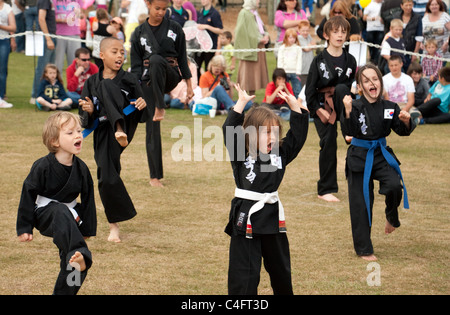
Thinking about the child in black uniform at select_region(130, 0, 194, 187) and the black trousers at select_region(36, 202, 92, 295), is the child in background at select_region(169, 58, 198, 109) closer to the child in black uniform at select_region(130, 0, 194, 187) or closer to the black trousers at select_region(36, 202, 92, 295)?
the child in black uniform at select_region(130, 0, 194, 187)

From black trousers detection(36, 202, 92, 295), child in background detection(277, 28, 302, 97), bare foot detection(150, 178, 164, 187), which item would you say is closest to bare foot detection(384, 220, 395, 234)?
black trousers detection(36, 202, 92, 295)

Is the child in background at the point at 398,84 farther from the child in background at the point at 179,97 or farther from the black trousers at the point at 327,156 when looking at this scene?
the black trousers at the point at 327,156

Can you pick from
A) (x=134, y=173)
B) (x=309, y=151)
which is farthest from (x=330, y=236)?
(x=309, y=151)

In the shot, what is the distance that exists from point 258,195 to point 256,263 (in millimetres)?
450

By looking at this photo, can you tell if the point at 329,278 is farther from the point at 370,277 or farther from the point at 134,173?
the point at 134,173

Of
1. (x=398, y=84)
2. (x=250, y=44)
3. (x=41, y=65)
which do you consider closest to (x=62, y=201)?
(x=398, y=84)

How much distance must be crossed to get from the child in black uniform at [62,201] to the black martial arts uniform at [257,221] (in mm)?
979

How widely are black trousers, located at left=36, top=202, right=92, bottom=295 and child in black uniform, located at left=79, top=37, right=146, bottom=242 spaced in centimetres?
168

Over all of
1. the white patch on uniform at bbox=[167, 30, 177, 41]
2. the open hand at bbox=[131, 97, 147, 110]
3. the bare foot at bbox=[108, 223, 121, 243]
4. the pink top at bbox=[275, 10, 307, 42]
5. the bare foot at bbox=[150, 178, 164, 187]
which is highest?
the white patch on uniform at bbox=[167, 30, 177, 41]

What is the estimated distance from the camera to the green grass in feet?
18.2

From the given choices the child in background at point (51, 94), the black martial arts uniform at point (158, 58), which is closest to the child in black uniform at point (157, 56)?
the black martial arts uniform at point (158, 58)

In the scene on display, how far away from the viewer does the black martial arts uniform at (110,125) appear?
Result: 21.5 feet

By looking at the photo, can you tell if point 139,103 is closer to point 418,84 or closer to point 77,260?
point 77,260

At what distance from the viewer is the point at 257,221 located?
187 inches
